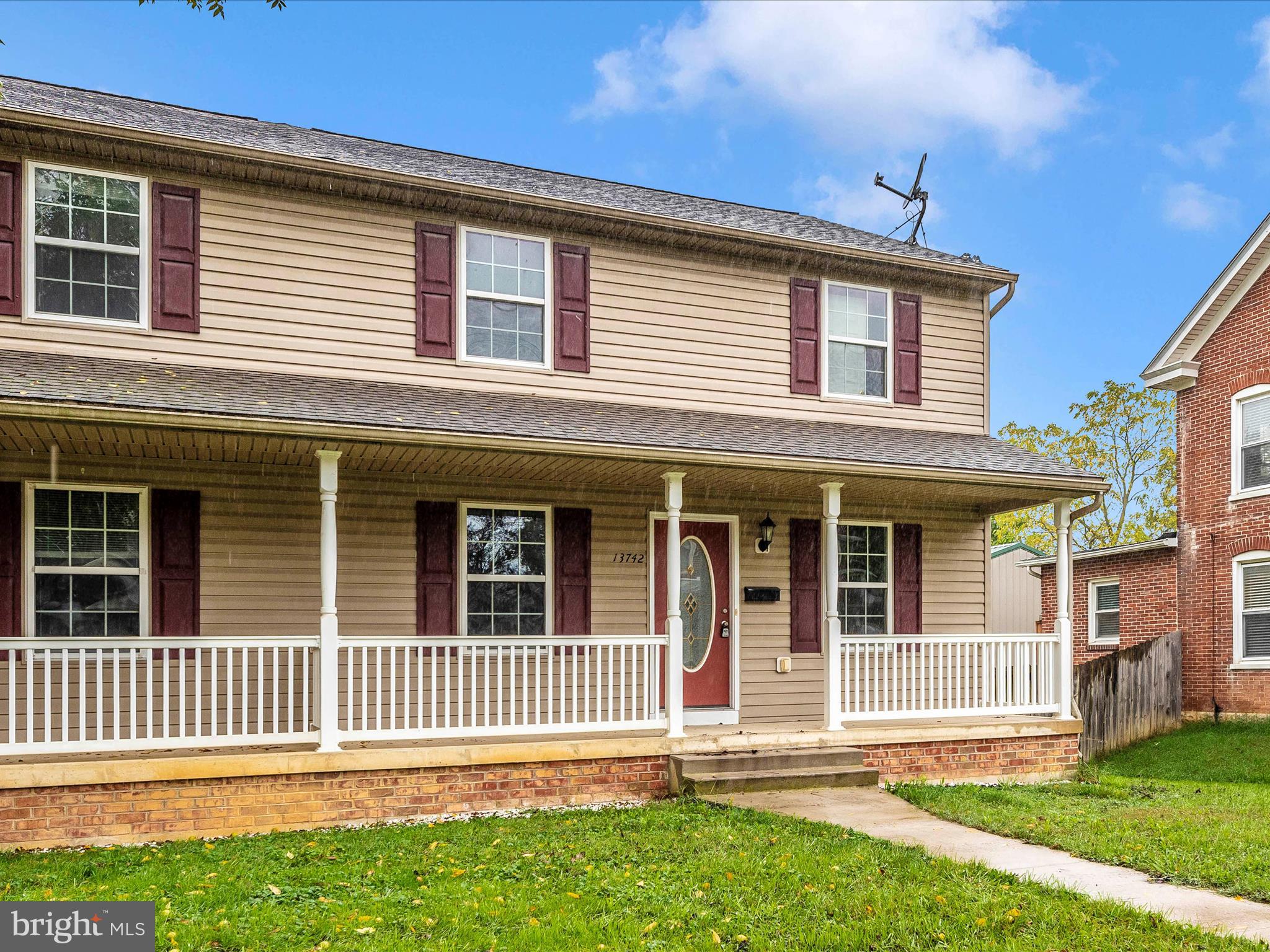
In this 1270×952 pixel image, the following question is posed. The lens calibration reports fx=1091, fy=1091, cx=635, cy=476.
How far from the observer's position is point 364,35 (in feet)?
172

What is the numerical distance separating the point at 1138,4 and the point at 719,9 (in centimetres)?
2744

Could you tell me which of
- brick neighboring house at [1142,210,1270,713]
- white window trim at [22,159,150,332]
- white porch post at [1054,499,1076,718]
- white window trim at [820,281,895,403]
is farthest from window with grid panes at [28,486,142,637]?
brick neighboring house at [1142,210,1270,713]

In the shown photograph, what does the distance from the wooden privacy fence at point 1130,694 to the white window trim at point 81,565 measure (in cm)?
921

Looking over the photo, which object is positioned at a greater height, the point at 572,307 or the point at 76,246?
→ the point at 76,246

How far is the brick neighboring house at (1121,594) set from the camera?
1647 cm

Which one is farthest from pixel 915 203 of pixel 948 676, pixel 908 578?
pixel 948 676

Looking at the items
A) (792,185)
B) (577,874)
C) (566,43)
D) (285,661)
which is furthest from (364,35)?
(792,185)

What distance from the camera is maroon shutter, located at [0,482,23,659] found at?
27.8 feet

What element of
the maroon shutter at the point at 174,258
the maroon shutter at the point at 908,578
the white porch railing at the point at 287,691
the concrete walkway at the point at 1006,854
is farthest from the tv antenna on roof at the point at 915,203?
the maroon shutter at the point at 174,258

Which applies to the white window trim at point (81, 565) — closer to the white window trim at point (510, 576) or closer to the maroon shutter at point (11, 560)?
the maroon shutter at point (11, 560)

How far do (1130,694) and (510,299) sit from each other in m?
9.07

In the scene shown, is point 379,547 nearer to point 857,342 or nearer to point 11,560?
point 11,560

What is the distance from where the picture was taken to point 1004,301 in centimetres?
1243

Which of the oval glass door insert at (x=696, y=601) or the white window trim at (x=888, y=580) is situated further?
the white window trim at (x=888, y=580)
